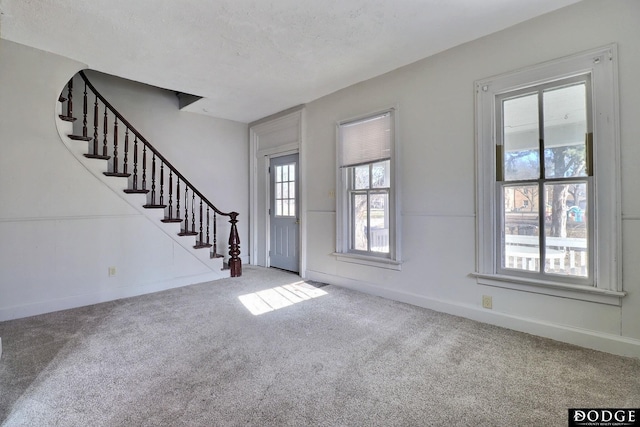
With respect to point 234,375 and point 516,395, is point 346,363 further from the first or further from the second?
point 516,395

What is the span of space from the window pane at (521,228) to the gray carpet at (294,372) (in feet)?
2.12

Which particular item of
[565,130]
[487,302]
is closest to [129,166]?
[487,302]

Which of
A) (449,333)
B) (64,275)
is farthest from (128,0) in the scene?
(449,333)

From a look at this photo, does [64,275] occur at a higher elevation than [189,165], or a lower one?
lower

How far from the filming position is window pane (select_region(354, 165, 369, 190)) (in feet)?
12.7

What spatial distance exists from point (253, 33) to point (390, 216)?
2381 mm

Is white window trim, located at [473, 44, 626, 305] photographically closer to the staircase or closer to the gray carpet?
the gray carpet

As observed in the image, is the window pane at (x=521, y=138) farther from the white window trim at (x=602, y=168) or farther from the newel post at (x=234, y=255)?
the newel post at (x=234, y=255)

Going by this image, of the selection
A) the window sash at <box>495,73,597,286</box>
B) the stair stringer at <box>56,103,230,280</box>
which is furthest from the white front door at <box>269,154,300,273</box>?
the window sash at <box>495,73,597,286</box>

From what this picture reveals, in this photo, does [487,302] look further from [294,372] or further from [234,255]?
[234,255]

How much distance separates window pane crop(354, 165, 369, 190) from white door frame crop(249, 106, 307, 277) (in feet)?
4.08

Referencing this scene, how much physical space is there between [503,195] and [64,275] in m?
4.71

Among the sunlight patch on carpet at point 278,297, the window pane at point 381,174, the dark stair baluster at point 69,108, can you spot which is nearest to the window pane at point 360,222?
the window pane at point 381,174

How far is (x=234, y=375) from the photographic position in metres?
1.98
